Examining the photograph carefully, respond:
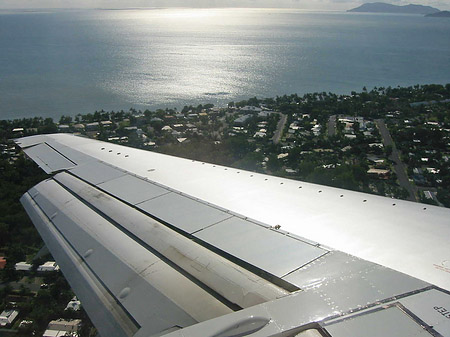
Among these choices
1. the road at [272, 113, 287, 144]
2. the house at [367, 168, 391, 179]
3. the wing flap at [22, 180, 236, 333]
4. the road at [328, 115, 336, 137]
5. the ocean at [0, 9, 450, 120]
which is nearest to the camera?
the wing flap at [22, 180, 236, 333]

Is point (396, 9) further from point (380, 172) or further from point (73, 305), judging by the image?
point (73, 305)

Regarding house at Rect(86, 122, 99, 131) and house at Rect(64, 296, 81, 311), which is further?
house at Rect(86, 122, 99, 131)

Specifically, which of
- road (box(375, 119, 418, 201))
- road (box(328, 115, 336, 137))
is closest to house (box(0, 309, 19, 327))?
road (box(375, 119, 418, 201))

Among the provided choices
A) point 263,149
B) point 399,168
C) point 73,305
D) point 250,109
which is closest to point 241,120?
point 250,109

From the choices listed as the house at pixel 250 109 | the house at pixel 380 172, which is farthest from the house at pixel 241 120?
the house at pixel 380 172

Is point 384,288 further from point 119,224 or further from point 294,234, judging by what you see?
point 119,224

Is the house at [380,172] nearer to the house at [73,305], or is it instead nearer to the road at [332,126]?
the road at [332,126]

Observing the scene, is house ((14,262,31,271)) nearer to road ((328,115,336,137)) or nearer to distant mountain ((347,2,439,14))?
road ((328,115,336,137))
